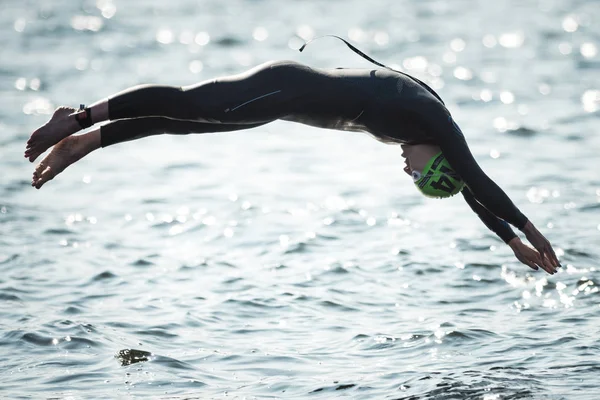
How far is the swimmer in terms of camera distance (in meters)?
8.66

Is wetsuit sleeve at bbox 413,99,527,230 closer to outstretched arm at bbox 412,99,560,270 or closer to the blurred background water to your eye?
outstretched arm at bbox 412,99,560,270

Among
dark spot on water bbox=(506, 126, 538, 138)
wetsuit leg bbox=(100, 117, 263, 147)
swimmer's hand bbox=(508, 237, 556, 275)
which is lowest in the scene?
swimmer's hand bbox=(508, 237, 556, 275)

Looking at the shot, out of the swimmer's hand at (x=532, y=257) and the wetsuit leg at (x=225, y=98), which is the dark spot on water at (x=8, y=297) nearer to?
the wetsuit leg at (x=225, y=98)

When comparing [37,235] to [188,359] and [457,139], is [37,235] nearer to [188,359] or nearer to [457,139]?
[188,359]

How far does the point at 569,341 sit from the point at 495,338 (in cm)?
72

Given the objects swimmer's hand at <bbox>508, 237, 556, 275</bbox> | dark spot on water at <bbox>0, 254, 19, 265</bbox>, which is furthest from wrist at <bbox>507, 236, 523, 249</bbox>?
dark spot on water at <bbox>0, 254, 19, 265</bbox>

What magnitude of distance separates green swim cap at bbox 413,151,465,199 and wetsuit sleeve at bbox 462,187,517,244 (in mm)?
328

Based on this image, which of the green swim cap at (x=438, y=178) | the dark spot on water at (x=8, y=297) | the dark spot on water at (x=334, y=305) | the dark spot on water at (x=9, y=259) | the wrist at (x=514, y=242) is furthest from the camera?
the dark spot on water at (x=9, y=259)

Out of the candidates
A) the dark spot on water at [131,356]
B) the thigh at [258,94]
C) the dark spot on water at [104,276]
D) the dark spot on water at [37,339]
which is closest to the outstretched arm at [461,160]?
the thigh at [258,94]

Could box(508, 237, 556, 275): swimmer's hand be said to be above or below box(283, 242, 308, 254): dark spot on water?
below

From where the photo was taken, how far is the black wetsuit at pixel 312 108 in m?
8.65

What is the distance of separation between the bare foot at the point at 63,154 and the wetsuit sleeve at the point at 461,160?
110 inches

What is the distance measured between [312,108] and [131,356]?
3.14 meters

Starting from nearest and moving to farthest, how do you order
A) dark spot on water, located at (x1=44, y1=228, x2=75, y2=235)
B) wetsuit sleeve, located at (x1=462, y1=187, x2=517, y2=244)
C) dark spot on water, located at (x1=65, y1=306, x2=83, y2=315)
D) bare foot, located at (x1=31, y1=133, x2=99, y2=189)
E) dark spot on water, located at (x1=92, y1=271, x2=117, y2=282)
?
bare foot, located at (x1=31, y1=133, x2=99, y2=189) → wetsuit sleeve, located at (x1=462, y1=187, x2=517, y2=244) → dark spot on water, located at (x1=65, y1=306, x2=83, y2=315) → dark spot on water, located at (x1=92, y1=271, x2=117, y2=282) → dark spot on water, located at (x1=44, y1=228, x2=75, y2=235)
